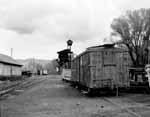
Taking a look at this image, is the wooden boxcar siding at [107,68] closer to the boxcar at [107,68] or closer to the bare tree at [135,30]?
the boxcar at [107,68]

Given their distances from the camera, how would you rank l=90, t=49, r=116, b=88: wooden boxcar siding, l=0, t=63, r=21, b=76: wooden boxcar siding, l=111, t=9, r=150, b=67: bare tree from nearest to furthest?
l=90, t=49, r=116, b=88: wooden boxcar siding → l=0, t=63, r=21, b=76: wooden boxcar siding → l=111, t=9, r=150, b=67: bare tree

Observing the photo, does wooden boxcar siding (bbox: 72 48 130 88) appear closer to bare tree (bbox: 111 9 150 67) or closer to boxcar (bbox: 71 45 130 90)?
boxcar (bbox: 71 45 130 90)

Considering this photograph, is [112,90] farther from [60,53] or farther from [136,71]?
[60,53]

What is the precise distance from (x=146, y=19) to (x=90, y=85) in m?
35.8

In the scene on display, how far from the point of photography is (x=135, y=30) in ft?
144

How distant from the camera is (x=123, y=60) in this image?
491 inches

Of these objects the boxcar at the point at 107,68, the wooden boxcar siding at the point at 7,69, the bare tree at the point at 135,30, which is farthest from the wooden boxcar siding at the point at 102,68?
the bare tree at the point at 135,30

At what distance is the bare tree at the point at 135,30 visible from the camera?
4262 centimetres

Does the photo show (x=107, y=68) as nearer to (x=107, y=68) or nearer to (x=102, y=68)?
(x=107, y=68)

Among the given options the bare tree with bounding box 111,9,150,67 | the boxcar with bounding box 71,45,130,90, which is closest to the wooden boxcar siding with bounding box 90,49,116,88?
the boxcar with bounding box 71,45,130,90

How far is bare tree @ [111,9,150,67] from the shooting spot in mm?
42625

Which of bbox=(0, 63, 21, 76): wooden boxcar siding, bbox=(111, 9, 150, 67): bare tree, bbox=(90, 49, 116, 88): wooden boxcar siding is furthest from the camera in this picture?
bbox=(111, 9, 150, 67): bare tree

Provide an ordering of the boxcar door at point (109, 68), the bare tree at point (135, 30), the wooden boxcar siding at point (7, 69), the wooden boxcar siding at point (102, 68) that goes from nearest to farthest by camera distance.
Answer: the wooden boxcar siding at point (102, 68), the boxcar door at point (109, 68), the wooden boxcar siding at point (7, 69), the bare tree at point (135, 30)

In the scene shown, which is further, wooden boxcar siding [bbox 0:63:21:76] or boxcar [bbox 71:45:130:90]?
wooden boxcar siding [bbox 0:63:21:76]
